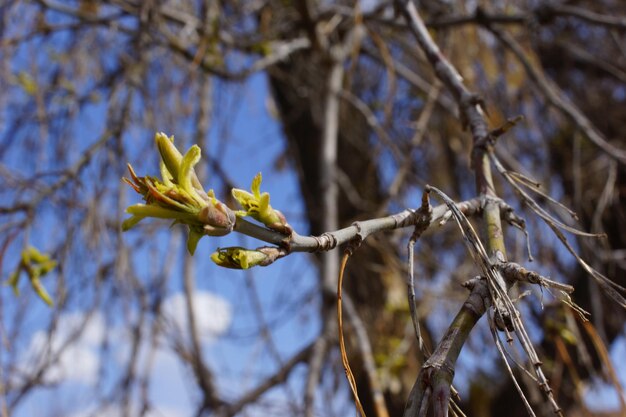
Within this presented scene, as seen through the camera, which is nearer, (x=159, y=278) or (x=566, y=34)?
(x=159, y=278)

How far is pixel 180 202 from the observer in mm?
497

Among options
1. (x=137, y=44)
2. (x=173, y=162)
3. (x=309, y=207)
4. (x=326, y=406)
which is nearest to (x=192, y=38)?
(x=137, y=44)

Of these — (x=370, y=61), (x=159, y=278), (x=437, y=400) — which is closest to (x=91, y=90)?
(x=159, y=278)

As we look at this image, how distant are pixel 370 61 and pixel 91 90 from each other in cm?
130

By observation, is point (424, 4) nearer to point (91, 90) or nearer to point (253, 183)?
point (91, 90)

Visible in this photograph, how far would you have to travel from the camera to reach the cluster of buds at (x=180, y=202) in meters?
0.49

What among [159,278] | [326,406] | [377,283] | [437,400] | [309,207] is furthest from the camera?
[309,207]

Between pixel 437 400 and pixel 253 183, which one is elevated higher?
pixel 253 183

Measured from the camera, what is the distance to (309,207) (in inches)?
115

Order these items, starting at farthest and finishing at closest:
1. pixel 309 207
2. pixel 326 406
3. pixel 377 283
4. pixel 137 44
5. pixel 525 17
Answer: pixel 309 207 < pixel 377 283 < pixel 326 406 < pixel 525 17 < pixel 137 44

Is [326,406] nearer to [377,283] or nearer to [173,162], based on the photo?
[377,283]

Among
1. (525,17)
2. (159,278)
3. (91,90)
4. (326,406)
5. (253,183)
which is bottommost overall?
(253,183)

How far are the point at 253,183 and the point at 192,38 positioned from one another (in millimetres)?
1728

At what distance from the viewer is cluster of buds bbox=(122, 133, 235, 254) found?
489 mm
